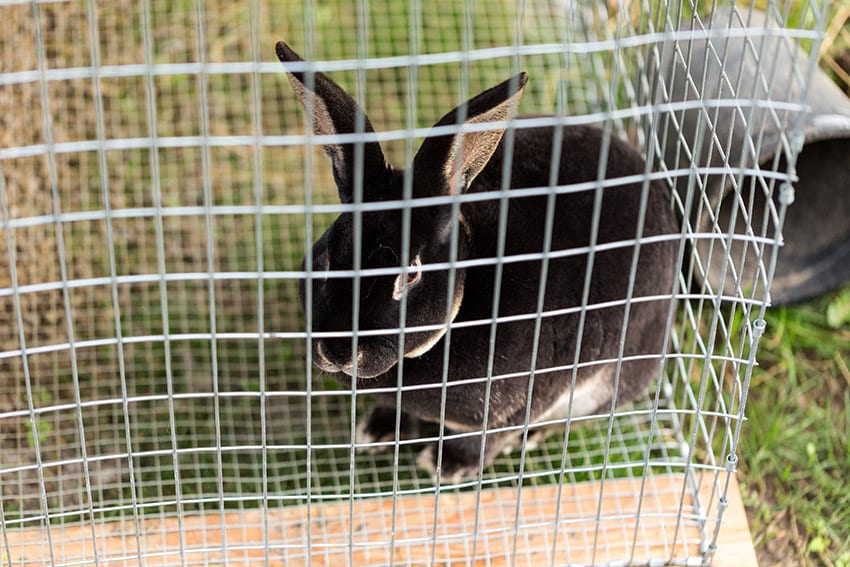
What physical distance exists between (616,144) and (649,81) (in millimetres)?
418

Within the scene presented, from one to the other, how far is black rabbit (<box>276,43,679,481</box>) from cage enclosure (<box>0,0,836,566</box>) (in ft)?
0.05

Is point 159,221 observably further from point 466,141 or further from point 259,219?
point 466,141

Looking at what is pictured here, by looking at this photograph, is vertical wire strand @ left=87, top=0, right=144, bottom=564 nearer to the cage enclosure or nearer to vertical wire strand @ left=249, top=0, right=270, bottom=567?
the cage enclosure

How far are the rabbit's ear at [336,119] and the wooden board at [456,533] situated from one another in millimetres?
640

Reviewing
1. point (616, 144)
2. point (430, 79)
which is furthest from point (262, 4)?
point (616, 144)

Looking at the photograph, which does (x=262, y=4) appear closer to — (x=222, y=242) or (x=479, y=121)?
(x=222, y=242)

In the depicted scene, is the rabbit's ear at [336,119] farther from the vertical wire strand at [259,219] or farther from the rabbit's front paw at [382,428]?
the rabbit's front paw at [382,428]

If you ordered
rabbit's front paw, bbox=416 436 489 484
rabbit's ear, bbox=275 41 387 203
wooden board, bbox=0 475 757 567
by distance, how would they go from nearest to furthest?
rabbit's ear, bbox=275 41 387 203
wooden board, bbox=0 475 757 567
rabbit's front paw, bbox=416 436 489 484

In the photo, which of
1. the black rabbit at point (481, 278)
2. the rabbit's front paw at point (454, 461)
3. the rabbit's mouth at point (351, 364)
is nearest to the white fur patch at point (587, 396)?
the black rabbit at point (481, 278)

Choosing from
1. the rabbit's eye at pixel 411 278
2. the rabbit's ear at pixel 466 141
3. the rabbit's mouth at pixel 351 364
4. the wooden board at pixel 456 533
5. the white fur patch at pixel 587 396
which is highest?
the rabbit's ear at pixel 466 141

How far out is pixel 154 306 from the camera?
2.41m

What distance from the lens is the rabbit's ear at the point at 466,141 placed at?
130cm

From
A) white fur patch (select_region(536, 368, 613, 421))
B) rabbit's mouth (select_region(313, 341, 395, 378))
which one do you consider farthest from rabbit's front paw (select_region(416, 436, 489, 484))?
rabbit's mouth (select_region(313, 341, 395, 378))

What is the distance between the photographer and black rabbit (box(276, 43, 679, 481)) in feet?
4.77
